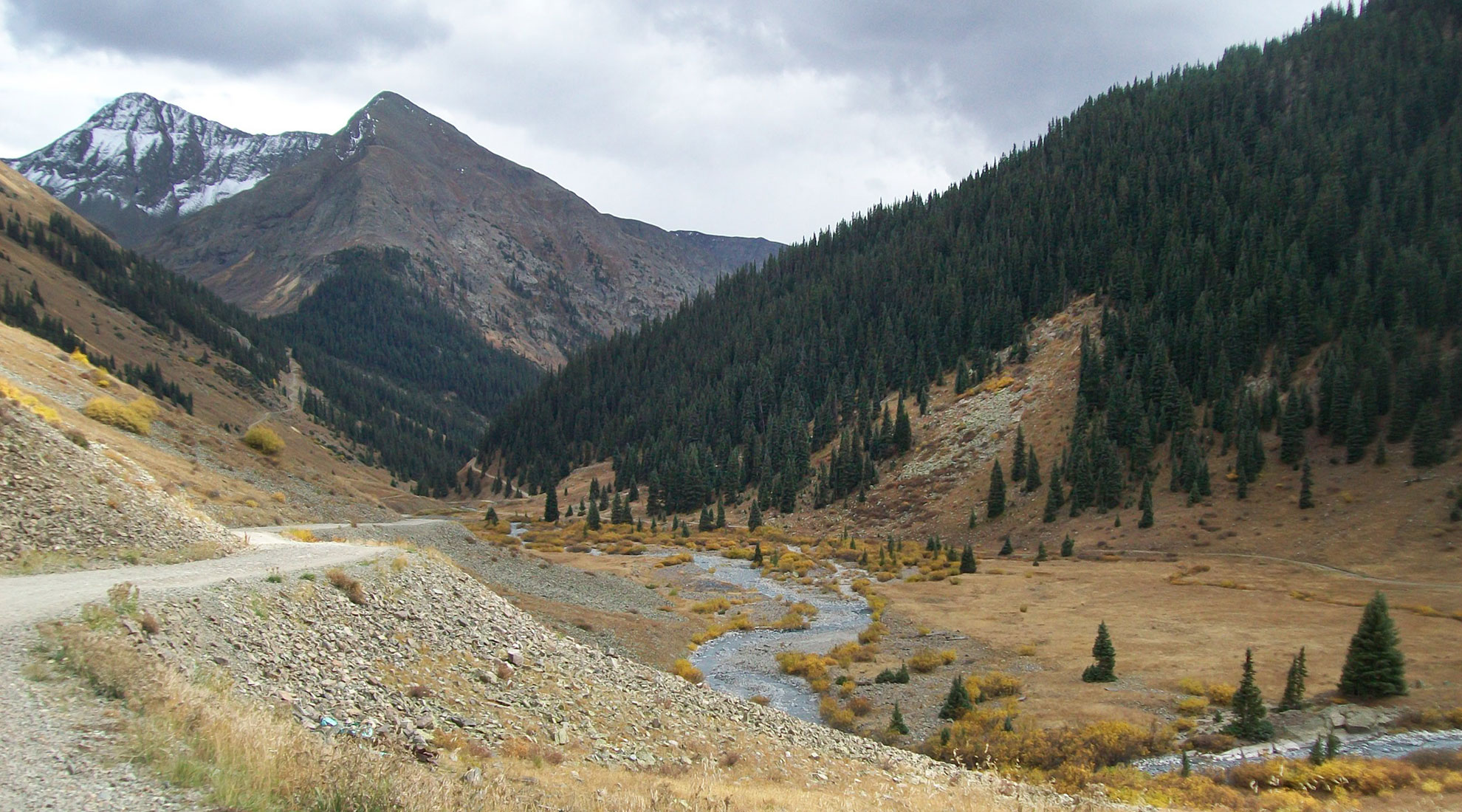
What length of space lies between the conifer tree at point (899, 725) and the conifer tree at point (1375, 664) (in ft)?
53.9

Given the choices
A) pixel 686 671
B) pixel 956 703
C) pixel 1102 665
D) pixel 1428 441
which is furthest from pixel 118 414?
pixel 1428 441

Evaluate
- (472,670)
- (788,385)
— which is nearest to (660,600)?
(472,670)

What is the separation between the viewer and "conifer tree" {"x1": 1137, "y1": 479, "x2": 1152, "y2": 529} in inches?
2940

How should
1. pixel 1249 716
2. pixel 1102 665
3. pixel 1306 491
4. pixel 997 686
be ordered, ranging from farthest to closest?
pixel 1306 491
pixel 1102 665
pixel 997 686
pixel 1249 716

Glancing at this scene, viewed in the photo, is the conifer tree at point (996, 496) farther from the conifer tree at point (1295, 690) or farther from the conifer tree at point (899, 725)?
the conifer tree at point (899, 725)

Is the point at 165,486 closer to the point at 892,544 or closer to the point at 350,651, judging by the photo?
the point at 350,651

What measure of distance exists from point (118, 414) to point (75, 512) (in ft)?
110

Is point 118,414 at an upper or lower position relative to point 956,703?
upper

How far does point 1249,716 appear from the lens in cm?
2441

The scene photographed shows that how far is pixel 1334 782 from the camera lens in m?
19.6

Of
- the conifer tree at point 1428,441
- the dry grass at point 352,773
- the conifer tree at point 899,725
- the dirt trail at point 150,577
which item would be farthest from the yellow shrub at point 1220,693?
the conifer tree at point 1428,441

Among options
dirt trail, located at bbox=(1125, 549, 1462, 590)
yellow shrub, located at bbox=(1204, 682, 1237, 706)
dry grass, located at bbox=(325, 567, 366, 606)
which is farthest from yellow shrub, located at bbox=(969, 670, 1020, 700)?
dirt trail, located at bbox=(1125, 549, 1462, 590)

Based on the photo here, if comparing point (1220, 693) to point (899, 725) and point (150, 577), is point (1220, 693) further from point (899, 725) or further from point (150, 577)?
point (150, 577)

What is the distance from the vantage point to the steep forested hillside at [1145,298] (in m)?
84.0
